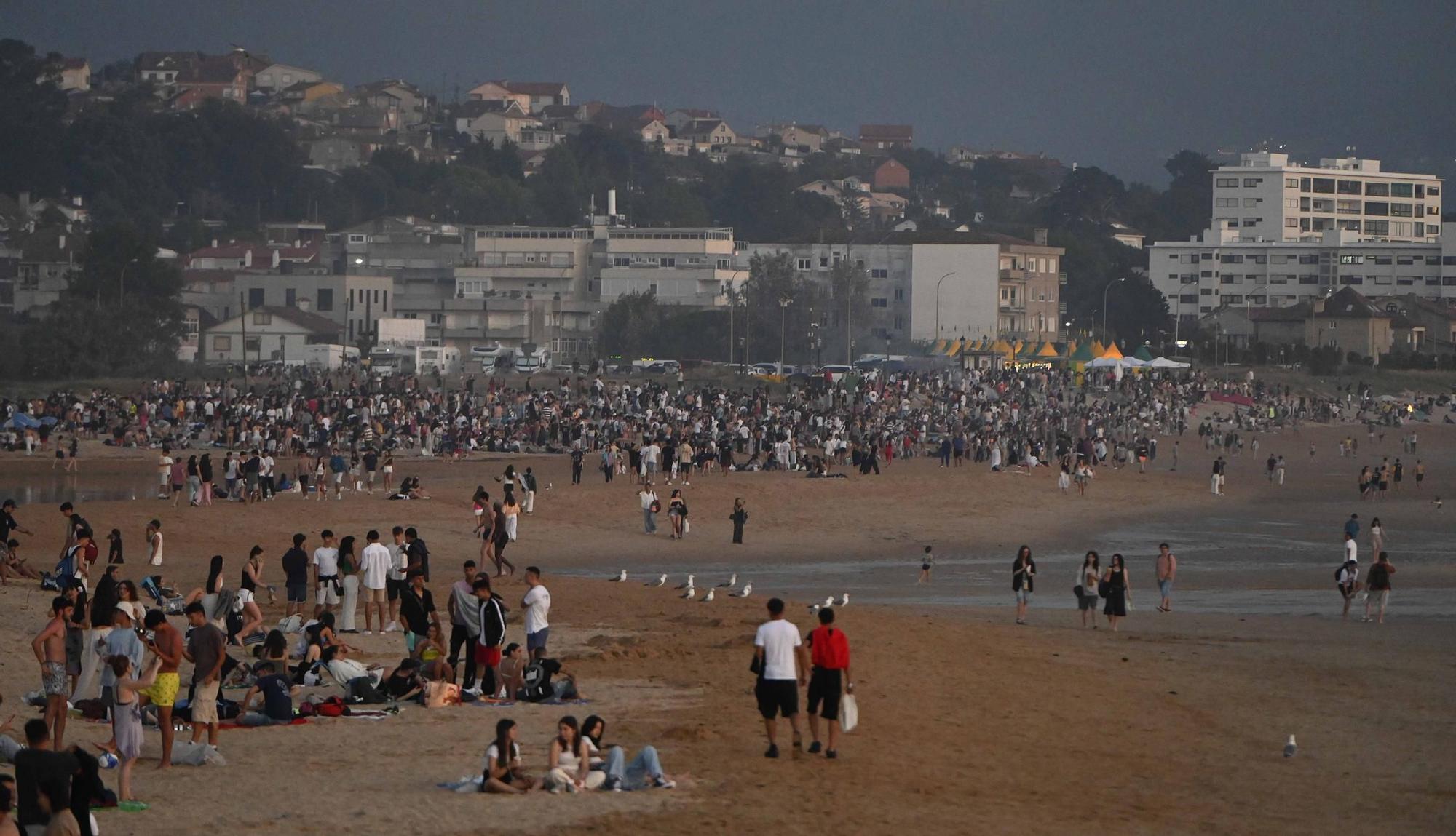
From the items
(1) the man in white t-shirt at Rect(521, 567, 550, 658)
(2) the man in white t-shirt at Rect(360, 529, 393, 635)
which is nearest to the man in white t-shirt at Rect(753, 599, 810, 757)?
(1) the man in white t-shirt at Rect(521, 567, 550, 658)

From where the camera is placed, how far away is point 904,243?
313 feet

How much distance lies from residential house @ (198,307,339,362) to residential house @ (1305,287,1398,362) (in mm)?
51612

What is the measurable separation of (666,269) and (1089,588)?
75950 mm

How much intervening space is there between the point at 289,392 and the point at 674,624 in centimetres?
3972

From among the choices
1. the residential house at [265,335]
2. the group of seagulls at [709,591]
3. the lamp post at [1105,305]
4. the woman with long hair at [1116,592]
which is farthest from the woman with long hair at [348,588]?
the lamp post at [1105,305]

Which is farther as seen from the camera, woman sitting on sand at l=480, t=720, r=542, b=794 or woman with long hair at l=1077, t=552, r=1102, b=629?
woman with long hair at l=1077, t=552, r=1102, b=629

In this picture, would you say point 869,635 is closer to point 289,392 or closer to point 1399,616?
point 1399,616

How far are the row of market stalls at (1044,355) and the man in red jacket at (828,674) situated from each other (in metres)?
56.7

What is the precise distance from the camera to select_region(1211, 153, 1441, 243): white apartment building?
120 m

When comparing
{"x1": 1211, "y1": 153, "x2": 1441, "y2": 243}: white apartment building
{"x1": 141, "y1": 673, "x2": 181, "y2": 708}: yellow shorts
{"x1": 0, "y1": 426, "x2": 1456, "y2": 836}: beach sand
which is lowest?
{"x1": 0, "y1": 426, "x2": 1456, "y2": 836}: beach sand

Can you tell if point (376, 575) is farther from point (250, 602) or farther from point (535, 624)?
point (535, 624)

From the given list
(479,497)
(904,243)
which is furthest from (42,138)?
(479,497)

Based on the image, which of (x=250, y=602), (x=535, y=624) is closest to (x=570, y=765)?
(x=535, y=624)

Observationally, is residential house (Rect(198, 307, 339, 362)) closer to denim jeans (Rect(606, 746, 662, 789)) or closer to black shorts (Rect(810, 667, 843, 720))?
black shorts (Rect(810, 667, 843, 720))
